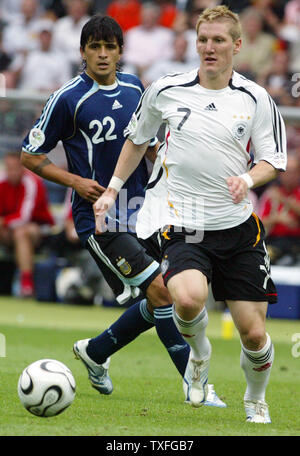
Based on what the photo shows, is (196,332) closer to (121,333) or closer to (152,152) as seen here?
(121,333)

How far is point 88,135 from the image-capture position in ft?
23.0

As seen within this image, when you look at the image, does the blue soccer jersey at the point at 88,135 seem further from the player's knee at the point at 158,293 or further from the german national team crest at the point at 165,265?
the german national team crest at the point at 165,265

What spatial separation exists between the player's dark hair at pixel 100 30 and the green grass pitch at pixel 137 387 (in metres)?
2.70

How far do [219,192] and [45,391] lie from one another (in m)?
1.66

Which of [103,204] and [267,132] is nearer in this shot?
[267,132]

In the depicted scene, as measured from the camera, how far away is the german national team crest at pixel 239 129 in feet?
19.0

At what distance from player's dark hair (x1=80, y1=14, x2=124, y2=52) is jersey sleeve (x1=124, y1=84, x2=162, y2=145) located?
3.29 ft

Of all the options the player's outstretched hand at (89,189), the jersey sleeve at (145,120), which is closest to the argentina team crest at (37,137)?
the player's outstretched hand at (89,189)

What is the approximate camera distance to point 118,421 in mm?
5523

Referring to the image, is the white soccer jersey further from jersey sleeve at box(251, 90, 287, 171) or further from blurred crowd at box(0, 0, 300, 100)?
blurred crowd at box(0, 0, 300, 100)

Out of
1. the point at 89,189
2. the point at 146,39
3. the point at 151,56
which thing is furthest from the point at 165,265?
the point at 146,39

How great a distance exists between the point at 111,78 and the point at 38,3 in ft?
39.6

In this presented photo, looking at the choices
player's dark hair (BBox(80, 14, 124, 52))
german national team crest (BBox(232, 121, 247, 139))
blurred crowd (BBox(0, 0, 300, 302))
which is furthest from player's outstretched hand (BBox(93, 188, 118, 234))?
blurred crowd (BBox(0, 0, 300, 302))

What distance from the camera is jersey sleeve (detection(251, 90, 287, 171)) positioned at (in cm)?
577
